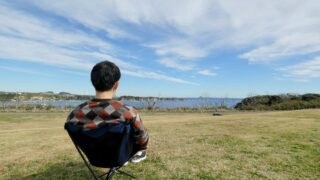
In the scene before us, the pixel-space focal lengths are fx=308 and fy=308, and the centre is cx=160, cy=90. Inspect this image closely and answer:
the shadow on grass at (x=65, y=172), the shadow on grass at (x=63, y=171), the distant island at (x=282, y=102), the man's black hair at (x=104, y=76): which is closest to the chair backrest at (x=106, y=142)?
the man's black hair at (x=104, y=76)

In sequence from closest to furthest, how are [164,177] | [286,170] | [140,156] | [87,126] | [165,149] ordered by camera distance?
1. [87,126]
2. [140,156]
3. [164,177]
4. [286,170]
5. [165,149]

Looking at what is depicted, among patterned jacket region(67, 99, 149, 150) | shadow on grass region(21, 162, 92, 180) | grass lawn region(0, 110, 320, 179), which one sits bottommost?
shadow on grass region(21, 162, 92, 180)

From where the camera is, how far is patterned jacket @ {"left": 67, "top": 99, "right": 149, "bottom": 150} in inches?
141

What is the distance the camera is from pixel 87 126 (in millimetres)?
3584

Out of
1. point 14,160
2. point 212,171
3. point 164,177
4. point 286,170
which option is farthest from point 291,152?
point 14,160

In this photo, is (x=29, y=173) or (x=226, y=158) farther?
(x=226, y=158)

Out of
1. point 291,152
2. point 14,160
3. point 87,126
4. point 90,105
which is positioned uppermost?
point 90,105

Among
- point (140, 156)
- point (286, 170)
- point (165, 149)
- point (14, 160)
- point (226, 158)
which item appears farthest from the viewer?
point (165, 149)

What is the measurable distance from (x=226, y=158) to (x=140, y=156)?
339cm

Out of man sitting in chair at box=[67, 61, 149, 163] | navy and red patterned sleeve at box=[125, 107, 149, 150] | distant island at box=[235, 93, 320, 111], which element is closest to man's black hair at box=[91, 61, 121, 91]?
man sitting in chair at box=[67, 61, 149, 163]

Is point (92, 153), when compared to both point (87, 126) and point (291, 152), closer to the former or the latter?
point (87, 126)

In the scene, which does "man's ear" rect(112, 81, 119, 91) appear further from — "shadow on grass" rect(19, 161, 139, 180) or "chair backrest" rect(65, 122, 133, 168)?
"shadow on grass" rect(19, 161, 139, 180)

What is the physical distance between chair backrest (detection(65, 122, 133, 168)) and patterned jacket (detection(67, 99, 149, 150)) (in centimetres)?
6

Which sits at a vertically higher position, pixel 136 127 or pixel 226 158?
pixel 136 127
